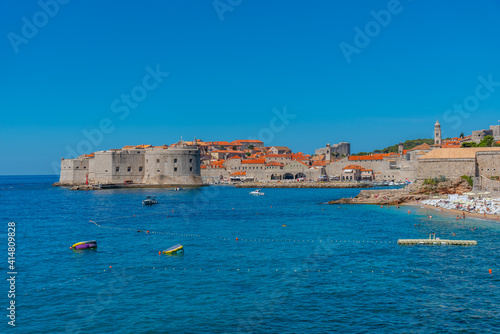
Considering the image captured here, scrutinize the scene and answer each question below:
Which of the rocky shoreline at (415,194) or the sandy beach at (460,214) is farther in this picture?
the rocky shoreline at (415,194)

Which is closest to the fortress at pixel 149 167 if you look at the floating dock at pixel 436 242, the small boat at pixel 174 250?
the small boat at pixel 174 250

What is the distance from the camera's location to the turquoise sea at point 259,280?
9938 millimetres

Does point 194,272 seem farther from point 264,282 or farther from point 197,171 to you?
point 197,171

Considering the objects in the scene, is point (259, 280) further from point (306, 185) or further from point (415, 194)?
point (306, 185)

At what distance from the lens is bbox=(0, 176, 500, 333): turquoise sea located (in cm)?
994

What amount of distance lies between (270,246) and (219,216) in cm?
1145

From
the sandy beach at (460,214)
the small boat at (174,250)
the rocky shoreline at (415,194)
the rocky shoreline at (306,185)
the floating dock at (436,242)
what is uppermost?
the rocky shoreline at (306,185)

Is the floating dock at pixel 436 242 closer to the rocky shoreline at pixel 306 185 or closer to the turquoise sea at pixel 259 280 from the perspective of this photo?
the turquoise sea at pixel 259 280

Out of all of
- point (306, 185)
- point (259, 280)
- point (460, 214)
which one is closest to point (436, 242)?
point (259, 280)

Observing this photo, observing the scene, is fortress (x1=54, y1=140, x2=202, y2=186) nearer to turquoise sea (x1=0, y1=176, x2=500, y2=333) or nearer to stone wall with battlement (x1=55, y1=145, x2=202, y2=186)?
stone wall with battlement (x1=55, y1=145, x2=202, y2=186)

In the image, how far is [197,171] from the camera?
61.4m

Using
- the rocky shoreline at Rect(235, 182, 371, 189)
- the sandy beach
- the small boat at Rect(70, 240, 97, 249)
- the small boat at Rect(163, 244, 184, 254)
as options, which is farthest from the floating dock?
the rocky shoreline at Rect(235, 182, 371, 189)

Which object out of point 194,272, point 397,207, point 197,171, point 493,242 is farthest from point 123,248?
point 197,171

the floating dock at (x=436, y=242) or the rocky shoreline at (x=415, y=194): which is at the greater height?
the rocky shoreline at (x=415, y=194)
